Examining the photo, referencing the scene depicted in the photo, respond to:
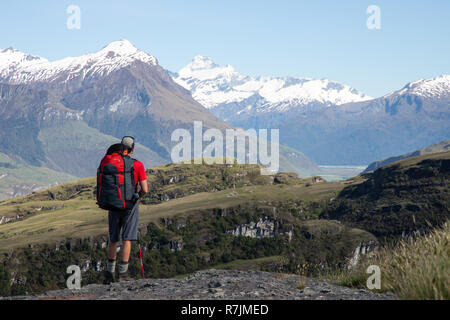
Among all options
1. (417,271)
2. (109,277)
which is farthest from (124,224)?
(417,271)

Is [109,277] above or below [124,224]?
below

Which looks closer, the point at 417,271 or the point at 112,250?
the point at 417,271

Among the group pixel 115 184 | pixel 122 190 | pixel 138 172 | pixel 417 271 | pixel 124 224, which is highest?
pixel 138 172

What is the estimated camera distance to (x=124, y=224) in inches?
706

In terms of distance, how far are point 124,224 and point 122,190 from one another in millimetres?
1302

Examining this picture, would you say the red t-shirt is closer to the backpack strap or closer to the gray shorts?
the backpack strap

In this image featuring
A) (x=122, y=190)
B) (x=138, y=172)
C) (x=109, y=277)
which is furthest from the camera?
(x=109, y=277)

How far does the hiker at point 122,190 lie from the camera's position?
683 inches

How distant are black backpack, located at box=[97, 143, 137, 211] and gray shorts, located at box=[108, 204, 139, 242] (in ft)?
1.19

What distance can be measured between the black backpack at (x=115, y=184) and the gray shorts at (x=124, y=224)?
36cm

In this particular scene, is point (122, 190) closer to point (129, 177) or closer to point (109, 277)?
point (129, 177)
